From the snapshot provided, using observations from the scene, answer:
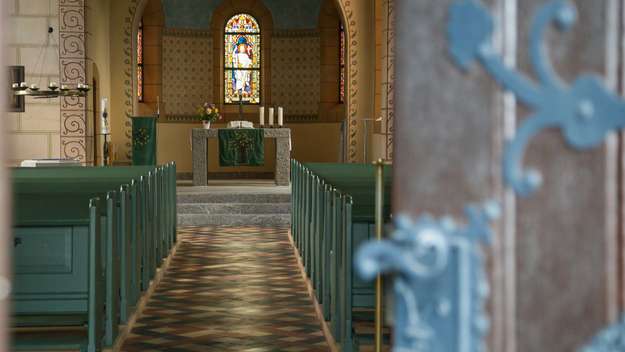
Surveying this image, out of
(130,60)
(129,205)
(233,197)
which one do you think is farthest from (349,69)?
(129,205)

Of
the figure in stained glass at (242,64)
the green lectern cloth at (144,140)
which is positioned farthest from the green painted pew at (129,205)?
the figure in stained glass at (242,64)

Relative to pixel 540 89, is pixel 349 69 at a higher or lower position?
higher

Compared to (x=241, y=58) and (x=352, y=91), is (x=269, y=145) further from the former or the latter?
(x=352, y=91)

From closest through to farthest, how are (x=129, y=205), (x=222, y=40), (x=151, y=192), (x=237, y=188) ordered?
(x=129, y=205) < (x=151, y=192) < (x=237, y=188) < (x=222, y=40)

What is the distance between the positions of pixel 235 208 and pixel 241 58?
7.72m

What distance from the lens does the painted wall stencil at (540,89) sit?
1.27m

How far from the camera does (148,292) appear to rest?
734cm

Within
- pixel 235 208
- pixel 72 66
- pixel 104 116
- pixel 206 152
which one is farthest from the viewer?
pixel 206 152

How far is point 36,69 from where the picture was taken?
13539 millimetres

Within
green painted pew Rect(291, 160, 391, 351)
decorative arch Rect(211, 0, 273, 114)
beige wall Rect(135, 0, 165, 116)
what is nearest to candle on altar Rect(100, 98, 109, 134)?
beige wall Rect(135, 0, 165, 116)

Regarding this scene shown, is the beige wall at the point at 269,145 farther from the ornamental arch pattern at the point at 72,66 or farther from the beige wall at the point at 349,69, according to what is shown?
the ornamental arch pattern at the point at 72,66

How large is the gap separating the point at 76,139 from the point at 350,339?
31.4 feet

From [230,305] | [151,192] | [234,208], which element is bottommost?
[230,305]

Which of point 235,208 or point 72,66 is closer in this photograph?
point 235,208
